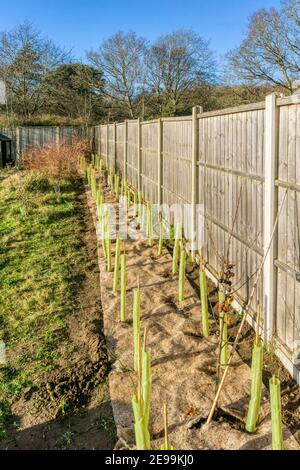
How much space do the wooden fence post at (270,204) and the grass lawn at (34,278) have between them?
165 centimetres

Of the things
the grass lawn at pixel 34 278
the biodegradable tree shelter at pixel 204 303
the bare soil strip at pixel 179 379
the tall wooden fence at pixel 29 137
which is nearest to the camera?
the bare soil strip at pixel 179 379

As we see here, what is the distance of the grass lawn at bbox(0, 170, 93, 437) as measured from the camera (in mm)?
3770

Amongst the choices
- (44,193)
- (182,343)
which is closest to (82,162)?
(44,193)

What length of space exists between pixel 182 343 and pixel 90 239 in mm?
4335

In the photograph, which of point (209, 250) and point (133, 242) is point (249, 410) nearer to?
point (209, 250)

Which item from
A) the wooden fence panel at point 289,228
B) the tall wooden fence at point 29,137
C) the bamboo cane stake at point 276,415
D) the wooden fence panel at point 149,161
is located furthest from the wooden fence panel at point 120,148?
the bamboo cane stake at point 276,415

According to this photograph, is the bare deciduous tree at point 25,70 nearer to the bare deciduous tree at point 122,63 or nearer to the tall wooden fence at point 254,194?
the bare deciduous tree at point 122,63

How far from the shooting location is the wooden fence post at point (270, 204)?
327cm

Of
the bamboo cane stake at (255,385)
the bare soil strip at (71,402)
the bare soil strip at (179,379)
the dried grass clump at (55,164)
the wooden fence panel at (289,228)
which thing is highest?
the dried grass clump at (55,164)

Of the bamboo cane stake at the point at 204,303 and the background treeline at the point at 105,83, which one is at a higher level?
the background treeline at the point at 105,83

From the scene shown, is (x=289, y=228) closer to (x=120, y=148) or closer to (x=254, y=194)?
(x=254, y=194)

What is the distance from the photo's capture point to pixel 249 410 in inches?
106

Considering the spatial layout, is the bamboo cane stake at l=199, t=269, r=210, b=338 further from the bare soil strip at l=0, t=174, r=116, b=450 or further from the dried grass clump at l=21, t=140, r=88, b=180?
the dried grass clump at l=21, t=140, r=88, b=180

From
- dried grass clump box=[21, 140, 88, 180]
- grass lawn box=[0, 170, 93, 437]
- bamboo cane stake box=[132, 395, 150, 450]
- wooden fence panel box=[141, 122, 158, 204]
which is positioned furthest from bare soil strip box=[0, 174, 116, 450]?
dried grass clump box=[21, 140, 88, 180]
